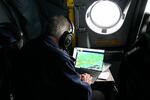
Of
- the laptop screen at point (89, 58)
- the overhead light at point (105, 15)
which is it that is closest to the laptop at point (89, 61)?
the laptop screen at point (89, 58)

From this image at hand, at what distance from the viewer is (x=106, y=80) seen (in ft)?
6.89

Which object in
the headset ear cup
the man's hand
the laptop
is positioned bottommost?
the man's hand

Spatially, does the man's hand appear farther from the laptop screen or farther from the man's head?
the man's head

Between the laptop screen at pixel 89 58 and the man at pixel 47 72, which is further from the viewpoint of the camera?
the laptop screen at pixel 89 58

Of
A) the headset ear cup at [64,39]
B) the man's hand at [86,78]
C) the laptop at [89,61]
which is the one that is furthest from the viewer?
the laptop at [89,61]

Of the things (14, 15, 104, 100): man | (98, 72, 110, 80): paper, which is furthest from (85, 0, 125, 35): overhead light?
(14, 15, 104, 100): man

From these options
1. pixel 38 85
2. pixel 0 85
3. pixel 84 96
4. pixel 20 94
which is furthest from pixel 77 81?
pixel 0 85

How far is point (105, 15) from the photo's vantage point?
2049mm

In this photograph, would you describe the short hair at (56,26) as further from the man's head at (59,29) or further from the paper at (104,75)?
the paper at (104,75)

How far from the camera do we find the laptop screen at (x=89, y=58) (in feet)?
6.91

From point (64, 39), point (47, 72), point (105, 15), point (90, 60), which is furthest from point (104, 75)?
point (47, 72)

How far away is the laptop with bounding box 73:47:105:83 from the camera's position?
210 centimetres

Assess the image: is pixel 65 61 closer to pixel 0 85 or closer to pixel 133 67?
pixel 0 85

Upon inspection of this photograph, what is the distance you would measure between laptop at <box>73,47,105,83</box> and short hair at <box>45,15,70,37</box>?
19.2 inches
